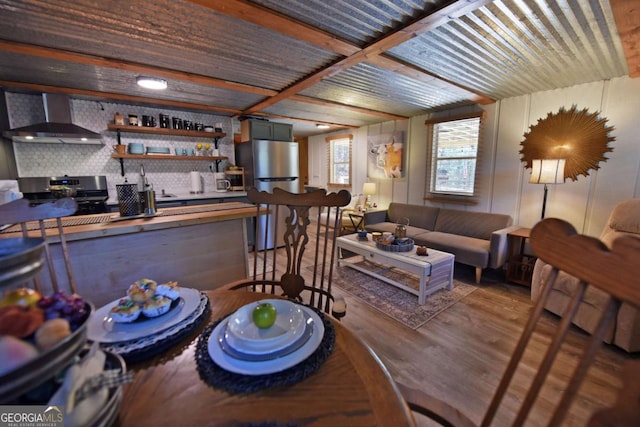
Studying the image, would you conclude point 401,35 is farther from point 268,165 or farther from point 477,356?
point 268,165

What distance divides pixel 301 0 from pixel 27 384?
1992 millimetres

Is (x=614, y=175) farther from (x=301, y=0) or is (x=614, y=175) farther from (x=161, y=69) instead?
(x=161, y=69)

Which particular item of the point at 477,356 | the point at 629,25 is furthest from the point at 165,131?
the point at 629,25

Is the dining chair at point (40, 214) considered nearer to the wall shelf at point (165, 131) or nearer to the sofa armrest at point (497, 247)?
the wall shelf at point (165, 131)

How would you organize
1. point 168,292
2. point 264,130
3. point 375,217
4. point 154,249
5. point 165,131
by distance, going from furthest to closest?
point 375,217 → point 264,130 → point 165,131 → point 154,249 → point 168,292

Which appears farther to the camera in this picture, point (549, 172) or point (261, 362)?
point (549, 172)

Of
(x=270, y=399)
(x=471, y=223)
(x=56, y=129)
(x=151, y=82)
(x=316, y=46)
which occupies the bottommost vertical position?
(x=471, y=223)

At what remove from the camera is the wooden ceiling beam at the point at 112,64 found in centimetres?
200

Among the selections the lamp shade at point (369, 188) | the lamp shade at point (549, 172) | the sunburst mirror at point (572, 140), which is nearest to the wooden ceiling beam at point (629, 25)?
the sunburst mirror at point (572, 140)

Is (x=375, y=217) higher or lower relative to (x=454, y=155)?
lower

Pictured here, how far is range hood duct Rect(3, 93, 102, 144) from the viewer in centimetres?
283

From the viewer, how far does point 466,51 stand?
2240 millimetres

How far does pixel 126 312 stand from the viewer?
81cm

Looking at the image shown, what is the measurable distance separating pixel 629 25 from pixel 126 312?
3182mm
